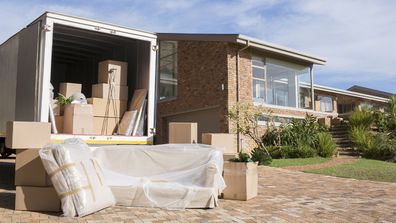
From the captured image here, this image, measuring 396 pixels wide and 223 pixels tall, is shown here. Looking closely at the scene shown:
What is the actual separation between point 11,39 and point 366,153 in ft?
42.5

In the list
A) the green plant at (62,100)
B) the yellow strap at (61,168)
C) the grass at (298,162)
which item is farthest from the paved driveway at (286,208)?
the grass at (298,162)

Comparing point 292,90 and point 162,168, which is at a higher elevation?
point 292,90

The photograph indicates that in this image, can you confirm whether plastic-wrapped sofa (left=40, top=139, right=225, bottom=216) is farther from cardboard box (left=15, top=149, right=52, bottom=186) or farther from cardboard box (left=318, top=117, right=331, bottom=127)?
cardboard box (left=318, top=117, right=331, bottom=127)

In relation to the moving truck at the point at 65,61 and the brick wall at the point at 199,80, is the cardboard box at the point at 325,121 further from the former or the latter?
the moving truck at the point at 65,61

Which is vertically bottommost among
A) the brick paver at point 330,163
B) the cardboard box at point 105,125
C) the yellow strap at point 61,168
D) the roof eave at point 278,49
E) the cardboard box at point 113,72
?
the brick paver at point 330,163

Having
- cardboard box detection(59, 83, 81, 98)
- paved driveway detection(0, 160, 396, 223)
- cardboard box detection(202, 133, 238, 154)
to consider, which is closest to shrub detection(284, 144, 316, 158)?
paved driveway detection(0, 160, 396, 223)

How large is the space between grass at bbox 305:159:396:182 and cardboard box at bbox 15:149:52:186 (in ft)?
26.4

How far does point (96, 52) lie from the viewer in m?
9.41

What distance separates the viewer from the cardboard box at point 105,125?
8.00 meters

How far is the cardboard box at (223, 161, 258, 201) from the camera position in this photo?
773cm

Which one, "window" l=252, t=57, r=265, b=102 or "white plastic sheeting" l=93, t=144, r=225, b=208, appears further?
"window" l=252, t=57, r=265, b=102

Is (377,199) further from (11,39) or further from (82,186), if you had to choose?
(11,39)

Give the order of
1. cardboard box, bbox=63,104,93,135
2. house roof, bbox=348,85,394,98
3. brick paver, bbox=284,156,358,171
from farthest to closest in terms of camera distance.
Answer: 1. house roof, bbox=348,85,394,98
2. brick paver, bbox=284,156,358,171
3. cardboard box, bbox=63,104,93,135

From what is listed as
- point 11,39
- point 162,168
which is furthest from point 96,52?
point 162,168
